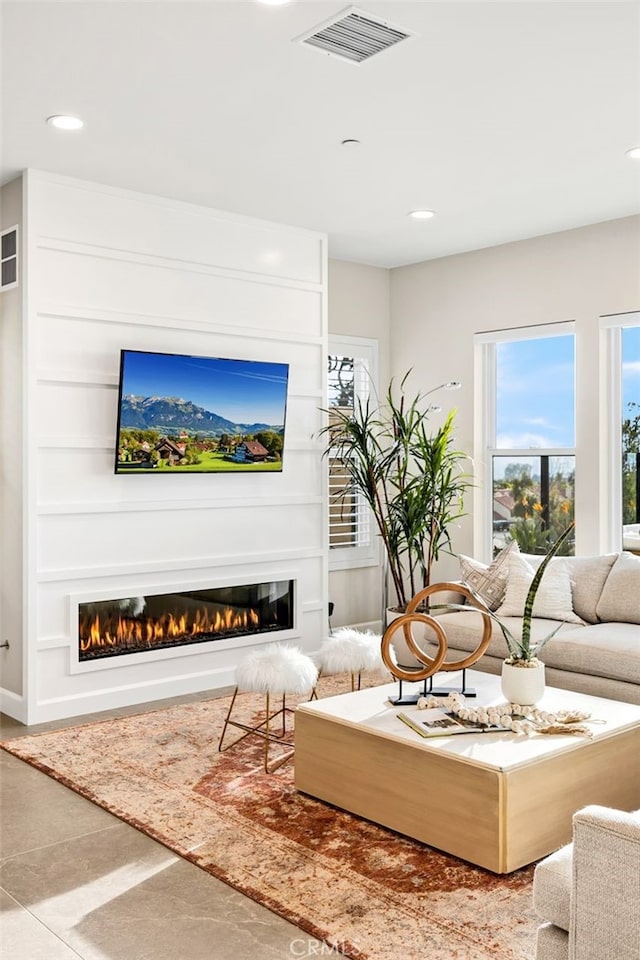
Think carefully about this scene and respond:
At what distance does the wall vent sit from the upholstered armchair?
3945 mm

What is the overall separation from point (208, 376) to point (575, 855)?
150 inches

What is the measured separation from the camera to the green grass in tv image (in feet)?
15.9

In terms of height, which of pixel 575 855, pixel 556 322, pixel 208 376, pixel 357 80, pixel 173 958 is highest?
pixel 357 80

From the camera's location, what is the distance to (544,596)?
4.96 m

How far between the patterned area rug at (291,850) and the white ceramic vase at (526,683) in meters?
0.64

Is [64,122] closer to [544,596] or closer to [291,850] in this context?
[291,850]

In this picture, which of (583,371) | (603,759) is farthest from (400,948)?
(583,371)

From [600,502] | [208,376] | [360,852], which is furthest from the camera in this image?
[600,502]

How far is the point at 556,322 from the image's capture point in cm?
581

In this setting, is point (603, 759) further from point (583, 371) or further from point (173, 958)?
point (583, 371)

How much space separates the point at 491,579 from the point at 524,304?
6.57ft

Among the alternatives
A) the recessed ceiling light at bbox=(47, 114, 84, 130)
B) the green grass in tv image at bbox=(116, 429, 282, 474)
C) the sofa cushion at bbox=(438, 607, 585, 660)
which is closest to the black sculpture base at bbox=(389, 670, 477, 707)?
the sofa cushion at bbox=(438, 607, 585, 660)

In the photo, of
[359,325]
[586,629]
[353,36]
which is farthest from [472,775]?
[359,325]

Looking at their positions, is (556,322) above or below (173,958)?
above
